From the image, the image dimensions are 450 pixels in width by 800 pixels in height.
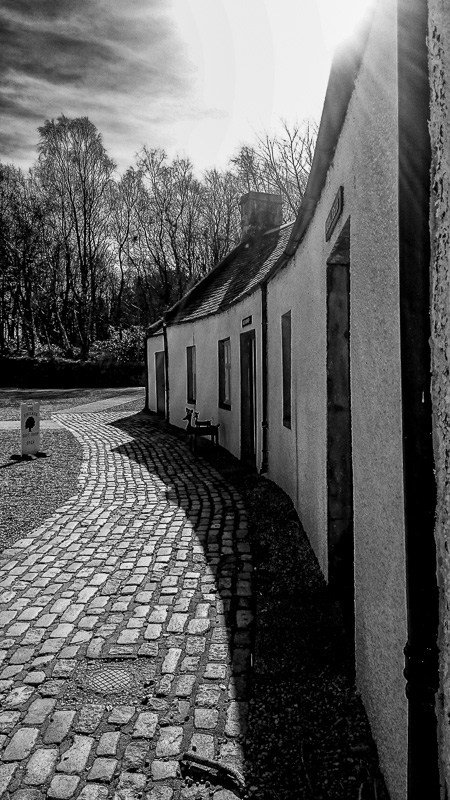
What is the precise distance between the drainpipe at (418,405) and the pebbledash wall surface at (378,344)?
1.3 inches

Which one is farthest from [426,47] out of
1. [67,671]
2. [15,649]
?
[15,649]

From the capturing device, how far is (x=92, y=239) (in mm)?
42312

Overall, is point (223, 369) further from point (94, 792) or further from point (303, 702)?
point (94, 792)

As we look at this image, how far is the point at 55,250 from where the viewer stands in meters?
41.1

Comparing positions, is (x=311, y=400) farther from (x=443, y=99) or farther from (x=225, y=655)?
(x=443, y=99)

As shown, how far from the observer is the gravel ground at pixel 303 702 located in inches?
101

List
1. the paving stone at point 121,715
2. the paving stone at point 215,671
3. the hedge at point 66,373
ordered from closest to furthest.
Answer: the paving stone at point 121,715 → the paving stone at point 215,671 → the hedge at point 66,373

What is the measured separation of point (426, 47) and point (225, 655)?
Answer: 3.42 meters

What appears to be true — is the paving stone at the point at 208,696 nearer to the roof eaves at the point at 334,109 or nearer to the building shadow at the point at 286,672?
the building shadow at the point at 286,672

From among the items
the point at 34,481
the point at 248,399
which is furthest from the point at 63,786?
the point at 248,399

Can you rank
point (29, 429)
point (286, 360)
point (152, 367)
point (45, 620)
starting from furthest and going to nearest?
point (152, 367) → point (29, 429) → point (286, 360) → point (45, 620)

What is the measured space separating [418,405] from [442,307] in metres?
0.31

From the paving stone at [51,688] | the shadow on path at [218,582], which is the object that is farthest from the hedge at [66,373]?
the paving stone at [51,688]

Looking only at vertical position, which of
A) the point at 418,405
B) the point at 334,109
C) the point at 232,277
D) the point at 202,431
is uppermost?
the point at 232,277
